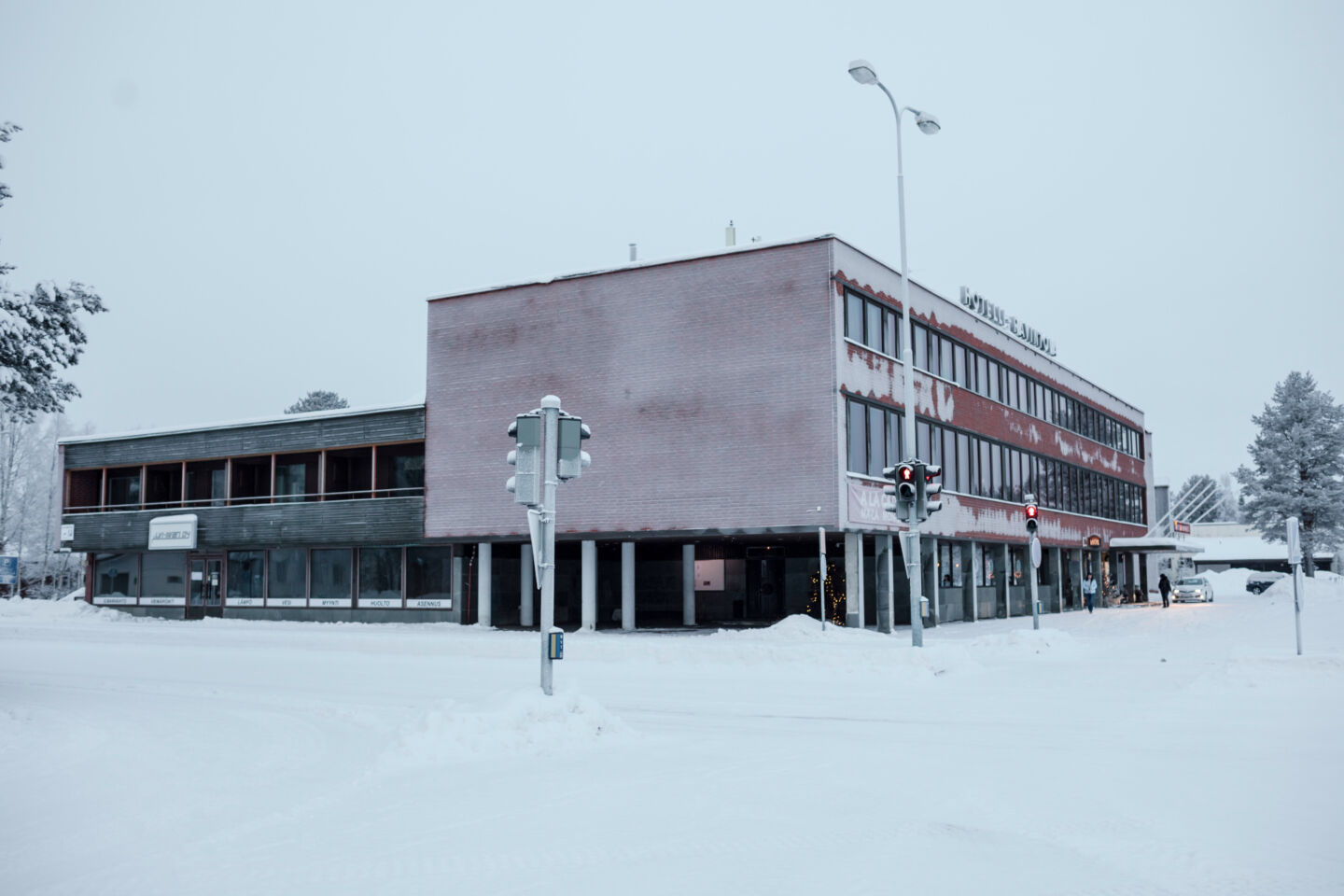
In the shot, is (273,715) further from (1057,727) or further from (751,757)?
(1057,727)

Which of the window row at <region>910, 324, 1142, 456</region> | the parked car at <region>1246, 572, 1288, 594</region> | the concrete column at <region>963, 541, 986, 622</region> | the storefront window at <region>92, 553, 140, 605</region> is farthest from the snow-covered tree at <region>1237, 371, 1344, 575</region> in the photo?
the storefront window at <region>92, 553, 140, 605</region>

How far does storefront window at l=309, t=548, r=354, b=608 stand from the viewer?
41406 mm

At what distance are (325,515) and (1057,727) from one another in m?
33.2

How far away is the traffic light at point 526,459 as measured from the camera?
13.3 m

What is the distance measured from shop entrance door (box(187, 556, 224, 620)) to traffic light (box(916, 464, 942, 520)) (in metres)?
30.7

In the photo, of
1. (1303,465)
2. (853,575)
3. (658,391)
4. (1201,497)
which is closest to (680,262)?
(658,391)

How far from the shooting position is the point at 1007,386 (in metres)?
46.5

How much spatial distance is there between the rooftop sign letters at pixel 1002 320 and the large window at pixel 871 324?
25.3 feet

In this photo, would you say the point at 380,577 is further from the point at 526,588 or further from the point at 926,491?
the point at 926,491

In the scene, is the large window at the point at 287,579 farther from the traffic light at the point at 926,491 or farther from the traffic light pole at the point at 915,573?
the traffic light at the point at 926,491

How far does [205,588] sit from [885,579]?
26.8 metres

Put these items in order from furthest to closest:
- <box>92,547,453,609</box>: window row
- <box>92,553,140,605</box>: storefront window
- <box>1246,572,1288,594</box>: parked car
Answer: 1. <box>1246,572,1288,594</box>: parked car
2. <box>92,553,140,605</box>: storefront window
3. <box>92,547,453,609</box>: window row

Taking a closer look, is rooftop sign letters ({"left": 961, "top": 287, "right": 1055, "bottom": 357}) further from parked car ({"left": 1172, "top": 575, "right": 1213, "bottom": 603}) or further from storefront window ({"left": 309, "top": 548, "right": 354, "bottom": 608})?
storefront window ({"left": 309, "top": 548, "right": 354, "bottom": 608})

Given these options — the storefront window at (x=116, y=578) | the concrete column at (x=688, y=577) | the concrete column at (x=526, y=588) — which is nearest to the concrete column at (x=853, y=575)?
the concrete column at (x=688, y=577)
